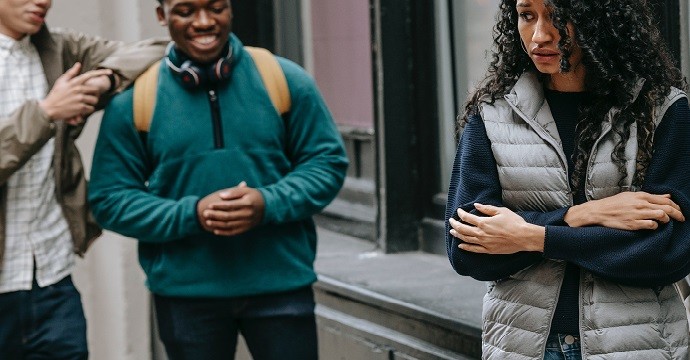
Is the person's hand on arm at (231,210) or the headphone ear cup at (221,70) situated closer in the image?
the person's hand on arm at (231,210)

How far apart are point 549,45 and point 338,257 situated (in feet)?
10.3

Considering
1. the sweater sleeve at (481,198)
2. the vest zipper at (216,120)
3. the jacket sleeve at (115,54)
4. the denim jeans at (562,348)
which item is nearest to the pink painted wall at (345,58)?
the jacket sleeve at (115,54)

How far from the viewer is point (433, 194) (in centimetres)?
595

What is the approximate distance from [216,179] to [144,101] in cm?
35

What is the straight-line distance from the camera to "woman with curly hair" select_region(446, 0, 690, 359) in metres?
3.09

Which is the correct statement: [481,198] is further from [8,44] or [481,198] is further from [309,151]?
[8,44]

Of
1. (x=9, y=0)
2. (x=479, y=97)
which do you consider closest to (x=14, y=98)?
(x=9, y=0)

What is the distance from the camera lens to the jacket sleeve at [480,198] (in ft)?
10.4

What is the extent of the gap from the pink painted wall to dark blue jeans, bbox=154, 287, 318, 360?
223 centimetres

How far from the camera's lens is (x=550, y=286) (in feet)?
10.4

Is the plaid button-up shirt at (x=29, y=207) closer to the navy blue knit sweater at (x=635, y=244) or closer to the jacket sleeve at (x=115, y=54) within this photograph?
the jacket sleeve at (x=115, y=54)

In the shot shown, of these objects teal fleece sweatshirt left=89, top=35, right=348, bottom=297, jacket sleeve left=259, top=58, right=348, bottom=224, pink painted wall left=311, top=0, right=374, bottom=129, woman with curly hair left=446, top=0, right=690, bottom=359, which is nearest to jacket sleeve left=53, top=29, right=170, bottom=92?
teal fleece sweatshirt left=89, top=35, right=348, bottom=297

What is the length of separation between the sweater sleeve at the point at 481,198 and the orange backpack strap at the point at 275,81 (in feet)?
3.50

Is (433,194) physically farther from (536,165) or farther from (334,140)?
(536,165)
